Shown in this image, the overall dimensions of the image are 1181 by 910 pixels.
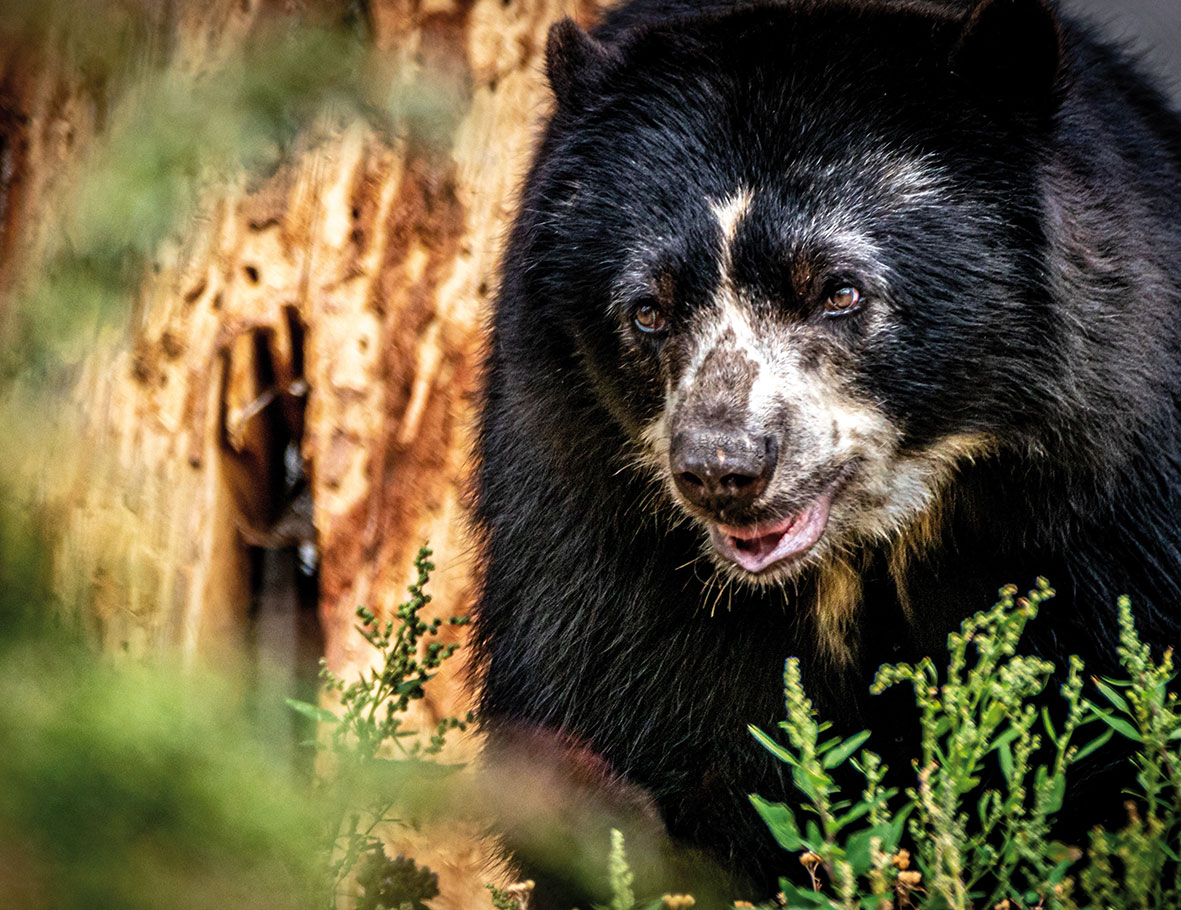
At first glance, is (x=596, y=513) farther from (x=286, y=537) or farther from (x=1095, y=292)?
(x=286, y=537)

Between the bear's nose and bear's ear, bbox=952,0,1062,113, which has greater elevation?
bear's ear, bbox=952,0,1062,113

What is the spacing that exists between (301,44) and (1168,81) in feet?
9.40

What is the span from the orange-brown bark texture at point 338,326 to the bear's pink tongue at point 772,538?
4.94 feet

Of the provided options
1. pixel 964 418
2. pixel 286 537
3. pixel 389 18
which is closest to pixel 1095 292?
pixel 964 418

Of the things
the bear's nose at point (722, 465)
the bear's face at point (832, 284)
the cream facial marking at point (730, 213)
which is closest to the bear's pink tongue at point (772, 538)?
the bear's face at point (832, 284)

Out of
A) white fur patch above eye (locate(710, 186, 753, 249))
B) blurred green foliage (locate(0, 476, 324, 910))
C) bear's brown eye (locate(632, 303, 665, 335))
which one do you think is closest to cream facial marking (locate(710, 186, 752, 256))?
white fur patch above eye (locate(710, 186, 753, 249))

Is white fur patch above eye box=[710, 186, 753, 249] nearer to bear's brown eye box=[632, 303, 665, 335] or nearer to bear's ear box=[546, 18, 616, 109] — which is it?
bear's brown eye box=[632, 303, 665, 335]

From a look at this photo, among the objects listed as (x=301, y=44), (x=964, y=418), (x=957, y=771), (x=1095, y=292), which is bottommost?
(x=957, y=771)

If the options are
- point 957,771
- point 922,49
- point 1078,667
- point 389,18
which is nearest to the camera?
point 957,771

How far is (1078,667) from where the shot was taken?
2049 mm

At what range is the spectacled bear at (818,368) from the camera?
275 centimetres

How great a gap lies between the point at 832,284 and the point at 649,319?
0.41 meters

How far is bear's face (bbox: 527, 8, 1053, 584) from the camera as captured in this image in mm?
2729

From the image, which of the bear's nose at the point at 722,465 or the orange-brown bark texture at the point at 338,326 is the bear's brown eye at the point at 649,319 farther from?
the orange-brown bark texture at the point at 338,326
